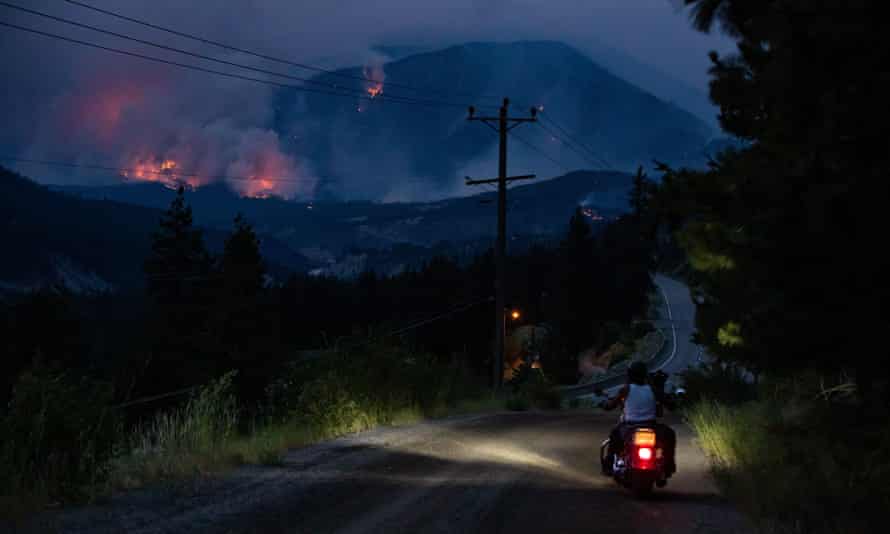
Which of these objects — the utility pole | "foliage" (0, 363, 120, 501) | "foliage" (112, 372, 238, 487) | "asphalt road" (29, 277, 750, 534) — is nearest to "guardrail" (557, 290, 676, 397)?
the utility pole

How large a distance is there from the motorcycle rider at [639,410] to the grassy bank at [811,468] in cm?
90

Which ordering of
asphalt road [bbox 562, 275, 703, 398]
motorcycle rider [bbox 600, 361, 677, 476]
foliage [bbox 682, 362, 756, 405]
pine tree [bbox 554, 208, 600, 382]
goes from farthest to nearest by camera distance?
pine tree [bbox 554, 208, 600, 382] < asphalt road [bbox 562, 275, 703, 398] < foliage [bbox 682, 362, 756, 405] < motorcycle rider [bbox 600, 361, 677, 476]

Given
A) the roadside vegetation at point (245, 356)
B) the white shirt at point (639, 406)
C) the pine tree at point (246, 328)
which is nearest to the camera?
the roadside vegetation at point (245, 356)

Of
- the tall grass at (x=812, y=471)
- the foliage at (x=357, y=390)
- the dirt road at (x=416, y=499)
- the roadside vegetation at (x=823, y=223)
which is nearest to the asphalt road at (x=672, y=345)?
the foliage at (x=357, y=390)

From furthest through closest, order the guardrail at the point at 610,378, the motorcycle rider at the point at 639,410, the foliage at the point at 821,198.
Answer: the guardrail at the point at 610,378
the motorcycle rider at the point at 639,410
the foliage at the point at 821,198

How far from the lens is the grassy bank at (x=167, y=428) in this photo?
30.2ft

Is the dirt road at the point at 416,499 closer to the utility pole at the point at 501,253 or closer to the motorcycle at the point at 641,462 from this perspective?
the motorcycle at the point at 641,462

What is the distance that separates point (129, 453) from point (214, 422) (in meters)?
1.66

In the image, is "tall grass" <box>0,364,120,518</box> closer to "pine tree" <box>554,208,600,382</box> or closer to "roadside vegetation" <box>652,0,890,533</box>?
"roadside vegetation" <box>652,0,890,533</box>

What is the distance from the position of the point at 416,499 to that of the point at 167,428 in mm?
4083

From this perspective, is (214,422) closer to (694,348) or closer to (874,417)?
(874,417)

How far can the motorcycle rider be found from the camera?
37.5 feet

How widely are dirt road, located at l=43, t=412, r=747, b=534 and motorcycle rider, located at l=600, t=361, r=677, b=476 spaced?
566mm

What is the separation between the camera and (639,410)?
38.3ft
